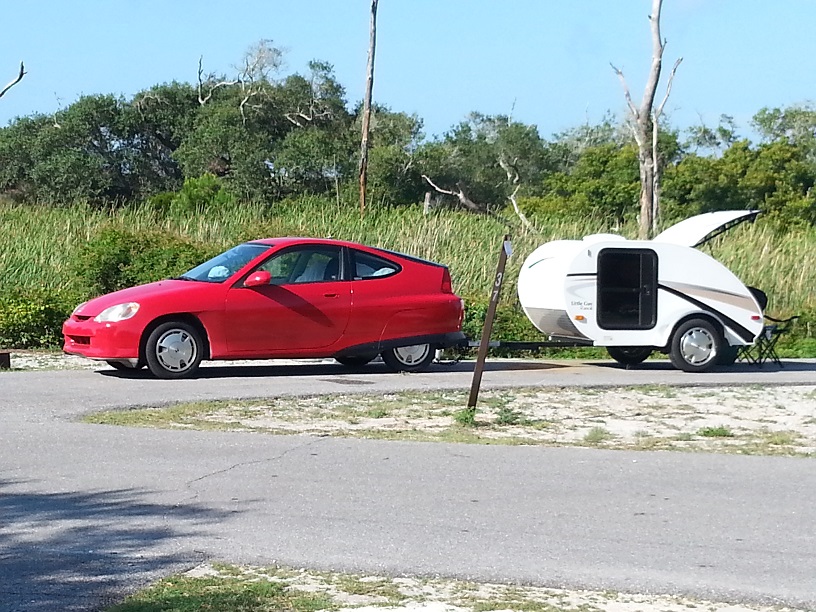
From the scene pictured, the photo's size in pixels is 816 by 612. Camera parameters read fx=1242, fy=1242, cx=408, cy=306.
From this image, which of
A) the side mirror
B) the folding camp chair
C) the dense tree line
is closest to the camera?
the side mirror

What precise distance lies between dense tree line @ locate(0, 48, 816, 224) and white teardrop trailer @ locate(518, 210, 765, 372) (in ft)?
78.4

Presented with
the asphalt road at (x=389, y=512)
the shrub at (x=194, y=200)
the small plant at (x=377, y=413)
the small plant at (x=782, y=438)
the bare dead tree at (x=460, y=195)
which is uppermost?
the bare dead tree at (x=460, y=195)

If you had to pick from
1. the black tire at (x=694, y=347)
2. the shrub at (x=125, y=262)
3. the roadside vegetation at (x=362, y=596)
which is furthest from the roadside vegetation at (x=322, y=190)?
the roadside vegetation at (x=362, y=596)

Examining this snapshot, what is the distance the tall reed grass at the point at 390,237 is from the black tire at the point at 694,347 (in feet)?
19.1

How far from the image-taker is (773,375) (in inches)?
658

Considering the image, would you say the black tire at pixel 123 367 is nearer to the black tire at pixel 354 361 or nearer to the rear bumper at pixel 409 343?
the rear bumper at pixel 409 343

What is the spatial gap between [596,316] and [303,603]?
1175cm

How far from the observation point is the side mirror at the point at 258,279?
581 inches

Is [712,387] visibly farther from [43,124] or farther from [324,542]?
[43,124]

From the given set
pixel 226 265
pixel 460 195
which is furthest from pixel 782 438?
pixel 460 195

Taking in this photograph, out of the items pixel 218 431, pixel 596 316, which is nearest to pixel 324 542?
pixel 218 431

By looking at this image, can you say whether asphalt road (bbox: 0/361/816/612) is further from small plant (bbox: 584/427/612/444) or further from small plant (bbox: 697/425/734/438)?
small plant (bbox: 697/425/734/438)

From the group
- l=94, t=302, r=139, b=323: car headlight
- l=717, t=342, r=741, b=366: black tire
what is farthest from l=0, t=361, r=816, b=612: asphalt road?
l=717, t=342, r=741, b=366: black tire

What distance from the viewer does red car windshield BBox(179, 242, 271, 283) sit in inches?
595
